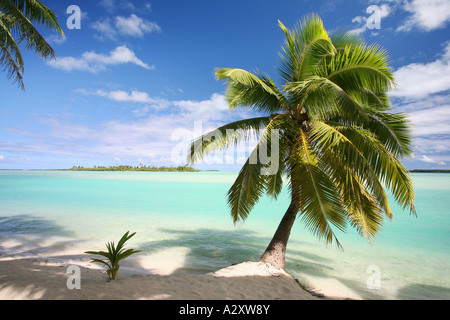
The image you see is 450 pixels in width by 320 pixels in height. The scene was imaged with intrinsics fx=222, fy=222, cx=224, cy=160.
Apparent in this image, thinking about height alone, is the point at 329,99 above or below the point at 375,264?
above

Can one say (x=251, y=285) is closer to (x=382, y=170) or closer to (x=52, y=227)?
(x=382, y=170)

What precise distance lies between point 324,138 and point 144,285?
14.2 feet

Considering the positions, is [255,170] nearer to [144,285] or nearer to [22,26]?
[144,285]

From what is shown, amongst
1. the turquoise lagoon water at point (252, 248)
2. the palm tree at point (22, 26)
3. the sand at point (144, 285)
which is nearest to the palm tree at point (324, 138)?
the sand at point (144, 285)

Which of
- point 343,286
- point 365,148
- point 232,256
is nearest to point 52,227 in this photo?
point 232,256

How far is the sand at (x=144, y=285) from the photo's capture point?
3.62m

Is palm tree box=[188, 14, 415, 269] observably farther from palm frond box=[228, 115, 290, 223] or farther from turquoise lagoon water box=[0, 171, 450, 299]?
turquoise lagoon water box=[0, 171, 450, 299]

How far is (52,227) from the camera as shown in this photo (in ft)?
34.3

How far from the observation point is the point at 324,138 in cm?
401

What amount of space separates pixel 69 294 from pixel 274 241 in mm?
4319

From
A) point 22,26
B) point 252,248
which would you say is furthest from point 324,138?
point 22,26

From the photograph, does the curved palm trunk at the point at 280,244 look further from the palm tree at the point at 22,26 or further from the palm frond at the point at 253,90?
the palm tree at the point at 22,26
